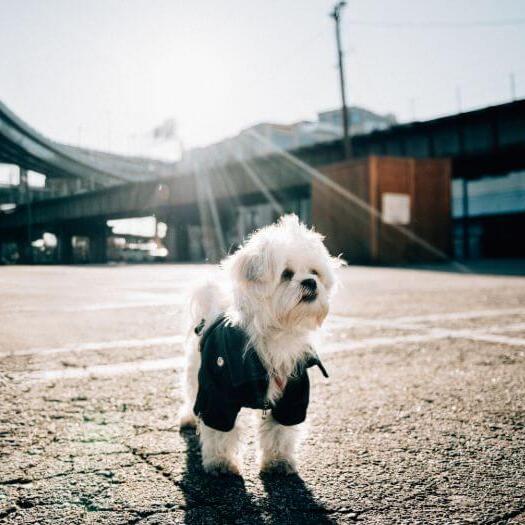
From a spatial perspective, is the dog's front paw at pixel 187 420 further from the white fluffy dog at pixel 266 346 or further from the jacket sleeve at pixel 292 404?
the jacket sleeve at pixel 292 404

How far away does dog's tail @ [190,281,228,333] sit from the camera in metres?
3.03

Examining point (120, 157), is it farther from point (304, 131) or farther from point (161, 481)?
point (161, 481)

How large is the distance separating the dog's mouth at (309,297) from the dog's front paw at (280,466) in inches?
28.8

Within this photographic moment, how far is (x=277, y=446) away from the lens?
251 centimetres

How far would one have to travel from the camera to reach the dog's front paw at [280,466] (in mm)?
2438

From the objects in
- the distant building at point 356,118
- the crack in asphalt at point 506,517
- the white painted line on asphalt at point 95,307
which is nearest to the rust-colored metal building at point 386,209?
the white painted line on asphalt at point 95,307

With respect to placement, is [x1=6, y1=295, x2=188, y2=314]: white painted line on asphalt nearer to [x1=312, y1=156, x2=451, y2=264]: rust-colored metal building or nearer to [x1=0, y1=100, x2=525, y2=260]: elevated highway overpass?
[x1=312, y1=156, x2=451, y2=264]: rust-colored metal building

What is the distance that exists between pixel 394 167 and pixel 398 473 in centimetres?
2344

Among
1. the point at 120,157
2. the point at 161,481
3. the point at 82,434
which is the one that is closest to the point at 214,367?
the point at 161,481

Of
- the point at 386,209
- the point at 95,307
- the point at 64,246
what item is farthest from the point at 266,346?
the point at 64,246

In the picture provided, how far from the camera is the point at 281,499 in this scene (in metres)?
2.16

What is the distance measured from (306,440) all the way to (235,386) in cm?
58

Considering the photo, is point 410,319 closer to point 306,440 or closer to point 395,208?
point 306,440

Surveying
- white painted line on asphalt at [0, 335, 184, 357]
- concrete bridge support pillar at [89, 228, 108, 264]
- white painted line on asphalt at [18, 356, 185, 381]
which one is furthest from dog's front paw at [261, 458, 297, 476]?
concrete bridge support pillar at [89, 228, 108, 264]
